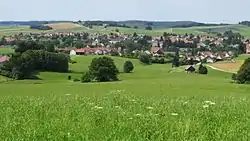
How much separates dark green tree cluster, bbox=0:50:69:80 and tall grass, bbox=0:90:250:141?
9205cm

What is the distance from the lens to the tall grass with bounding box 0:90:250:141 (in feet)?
28.2

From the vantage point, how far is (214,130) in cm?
916

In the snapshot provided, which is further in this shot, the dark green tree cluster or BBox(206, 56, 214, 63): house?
BBox(206, 56, 214, 63): house

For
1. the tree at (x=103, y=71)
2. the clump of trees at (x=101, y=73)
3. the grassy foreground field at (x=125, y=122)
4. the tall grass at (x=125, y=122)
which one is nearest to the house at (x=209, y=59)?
the tree at (x=103, y=71)

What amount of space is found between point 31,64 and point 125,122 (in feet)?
339

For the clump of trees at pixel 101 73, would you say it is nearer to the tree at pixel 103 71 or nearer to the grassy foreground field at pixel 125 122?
the tree at pixel 103 71

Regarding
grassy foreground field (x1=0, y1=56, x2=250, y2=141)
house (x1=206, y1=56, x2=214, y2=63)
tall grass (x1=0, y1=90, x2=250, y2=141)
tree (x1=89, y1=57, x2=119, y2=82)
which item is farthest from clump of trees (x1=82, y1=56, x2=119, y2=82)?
house (x1=206, y1=56, x2=214, y2=63)

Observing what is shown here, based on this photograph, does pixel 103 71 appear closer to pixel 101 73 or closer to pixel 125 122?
pixel 101 73

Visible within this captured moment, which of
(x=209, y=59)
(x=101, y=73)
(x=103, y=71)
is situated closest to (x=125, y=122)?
(x=103, y=71)

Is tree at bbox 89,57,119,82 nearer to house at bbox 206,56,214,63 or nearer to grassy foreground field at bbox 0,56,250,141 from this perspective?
grassy foreground field at bbox 0,56,250,141

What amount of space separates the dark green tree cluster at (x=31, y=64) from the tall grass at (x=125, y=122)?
9205cm

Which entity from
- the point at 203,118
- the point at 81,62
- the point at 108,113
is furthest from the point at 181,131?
the point at 81,62

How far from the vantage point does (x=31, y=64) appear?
364 ft

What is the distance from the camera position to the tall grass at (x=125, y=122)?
8609mm
